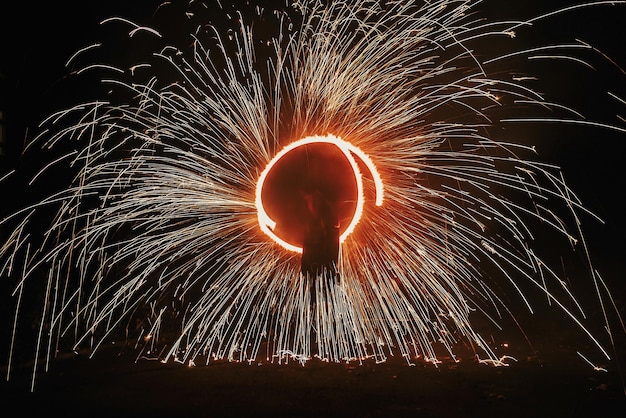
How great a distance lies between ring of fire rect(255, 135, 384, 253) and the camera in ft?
17.8

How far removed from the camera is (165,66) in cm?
801

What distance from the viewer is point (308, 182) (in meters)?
5.30

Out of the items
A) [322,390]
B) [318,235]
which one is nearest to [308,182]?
[318,235]

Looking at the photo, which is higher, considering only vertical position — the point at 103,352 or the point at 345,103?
the point at 345,103

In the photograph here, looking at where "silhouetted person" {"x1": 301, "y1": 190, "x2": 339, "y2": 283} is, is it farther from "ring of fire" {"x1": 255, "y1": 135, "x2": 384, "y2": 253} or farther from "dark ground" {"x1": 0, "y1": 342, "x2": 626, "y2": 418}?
"dark ground" {"x1": 0, "y1": 342, "x2": 626, "y2": 418}

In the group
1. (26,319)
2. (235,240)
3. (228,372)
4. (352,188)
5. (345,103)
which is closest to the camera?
(352,188)

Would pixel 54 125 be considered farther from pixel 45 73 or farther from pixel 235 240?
pixel 235 240

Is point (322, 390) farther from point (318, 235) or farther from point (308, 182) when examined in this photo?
point (308, 182)

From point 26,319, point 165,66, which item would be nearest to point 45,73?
point 165,66

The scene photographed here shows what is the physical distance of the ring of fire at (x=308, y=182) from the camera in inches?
214

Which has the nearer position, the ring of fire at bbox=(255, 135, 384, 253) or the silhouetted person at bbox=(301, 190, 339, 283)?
the silhouetted person at bbox=(301, 190, 339, 283)

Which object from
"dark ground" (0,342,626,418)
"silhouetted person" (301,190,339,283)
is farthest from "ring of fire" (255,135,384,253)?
"dark ground" (0,342,626,418)

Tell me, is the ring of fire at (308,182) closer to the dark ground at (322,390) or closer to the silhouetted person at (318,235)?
the silhouetted person at (318,235)

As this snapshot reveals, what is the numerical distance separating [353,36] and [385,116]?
81 centimetres
